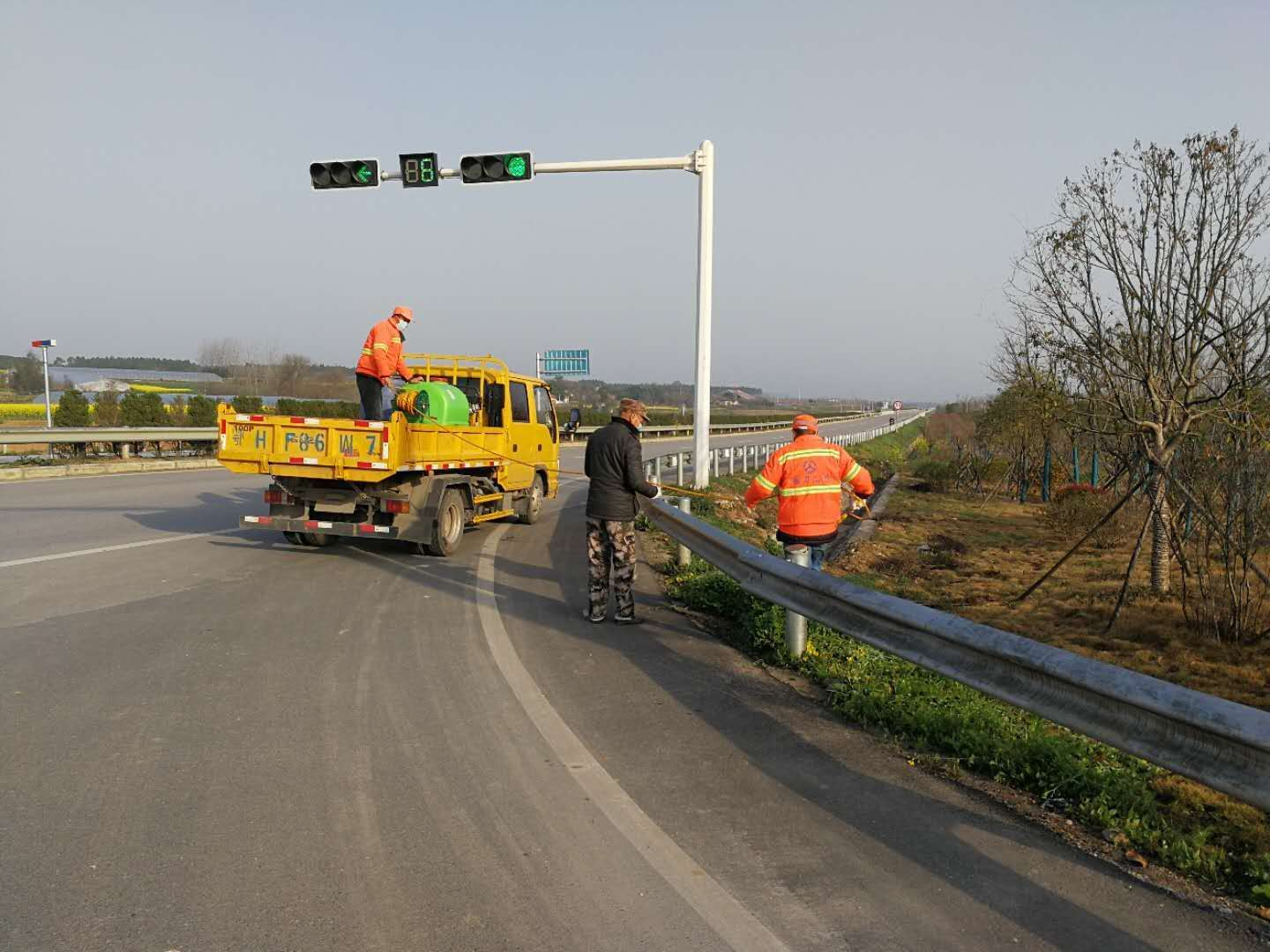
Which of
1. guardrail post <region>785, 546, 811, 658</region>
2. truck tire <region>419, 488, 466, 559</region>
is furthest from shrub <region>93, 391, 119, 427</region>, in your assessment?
guardrail post <region>785, 546, 811, 658</region>

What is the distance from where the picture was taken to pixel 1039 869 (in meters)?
3.24

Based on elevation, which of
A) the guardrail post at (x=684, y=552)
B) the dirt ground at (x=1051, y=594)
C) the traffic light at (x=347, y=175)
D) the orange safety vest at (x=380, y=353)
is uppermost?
the traffic light at (x=347, y=175)

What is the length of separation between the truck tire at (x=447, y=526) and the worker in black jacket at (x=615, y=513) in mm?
3247

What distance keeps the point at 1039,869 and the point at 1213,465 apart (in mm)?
6268

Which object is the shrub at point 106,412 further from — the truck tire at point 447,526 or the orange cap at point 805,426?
the orange cap at point 805,426

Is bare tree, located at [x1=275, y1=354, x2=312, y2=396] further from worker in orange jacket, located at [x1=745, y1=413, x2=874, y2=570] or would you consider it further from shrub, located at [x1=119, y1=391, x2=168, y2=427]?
worker in orange jacket, located at [x1=745, y1=413, x2=874, y2=570]

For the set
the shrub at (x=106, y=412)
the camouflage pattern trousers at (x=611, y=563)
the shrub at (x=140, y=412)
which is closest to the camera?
the camouflage pattern trousers at (x=611, y=563)

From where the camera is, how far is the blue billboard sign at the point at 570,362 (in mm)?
64750

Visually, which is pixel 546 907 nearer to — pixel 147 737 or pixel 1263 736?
pixel 1263 736

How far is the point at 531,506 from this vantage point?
13398 mm

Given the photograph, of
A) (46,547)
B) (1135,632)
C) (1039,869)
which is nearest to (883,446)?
(1135,632)

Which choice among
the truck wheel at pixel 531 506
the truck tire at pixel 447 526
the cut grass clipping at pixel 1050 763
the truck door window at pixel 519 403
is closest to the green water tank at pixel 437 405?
the truck tire at pixel 447 526

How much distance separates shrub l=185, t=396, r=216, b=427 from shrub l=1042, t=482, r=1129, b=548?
28.3 meters

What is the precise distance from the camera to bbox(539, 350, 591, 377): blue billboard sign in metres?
64.8
